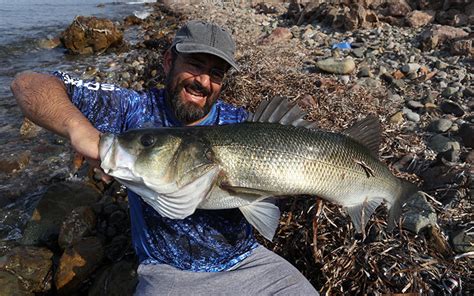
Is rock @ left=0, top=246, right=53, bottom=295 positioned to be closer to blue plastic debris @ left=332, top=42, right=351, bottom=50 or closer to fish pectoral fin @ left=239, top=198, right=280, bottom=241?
fish pectoral fin @ left=239, top=198, right=280, bottom=241

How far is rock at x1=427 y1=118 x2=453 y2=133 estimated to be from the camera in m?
4.63

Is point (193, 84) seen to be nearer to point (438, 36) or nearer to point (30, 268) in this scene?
point (30, 268)

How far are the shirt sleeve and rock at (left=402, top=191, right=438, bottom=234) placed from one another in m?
2.21

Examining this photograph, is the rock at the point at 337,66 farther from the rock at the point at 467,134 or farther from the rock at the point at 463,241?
the rock at the point at 463,241

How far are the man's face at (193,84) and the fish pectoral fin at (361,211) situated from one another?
1.21m

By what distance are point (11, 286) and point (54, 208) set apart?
3.65 feet

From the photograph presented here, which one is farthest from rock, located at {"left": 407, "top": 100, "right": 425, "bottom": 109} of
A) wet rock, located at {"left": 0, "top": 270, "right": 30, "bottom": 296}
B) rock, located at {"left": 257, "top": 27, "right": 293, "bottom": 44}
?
rock, located at {"left": 257, "top": 27, "right": 293, "bottom": 44}

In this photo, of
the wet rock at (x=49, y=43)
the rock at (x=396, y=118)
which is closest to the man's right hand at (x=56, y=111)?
the rock at (x=396, y=118)

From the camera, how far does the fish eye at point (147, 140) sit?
217cm

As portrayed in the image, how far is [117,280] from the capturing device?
3318 mm

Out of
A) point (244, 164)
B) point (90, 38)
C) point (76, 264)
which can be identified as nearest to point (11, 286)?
point (76, 264)

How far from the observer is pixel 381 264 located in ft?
9.51

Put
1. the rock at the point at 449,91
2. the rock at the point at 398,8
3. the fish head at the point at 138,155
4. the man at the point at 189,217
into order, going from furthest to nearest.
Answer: the rock at the point at 398,8, the rock at the point at 449,91, the man at the point at 189,217, the fish head at the point at 138,155

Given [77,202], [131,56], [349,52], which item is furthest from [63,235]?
[131,56]
